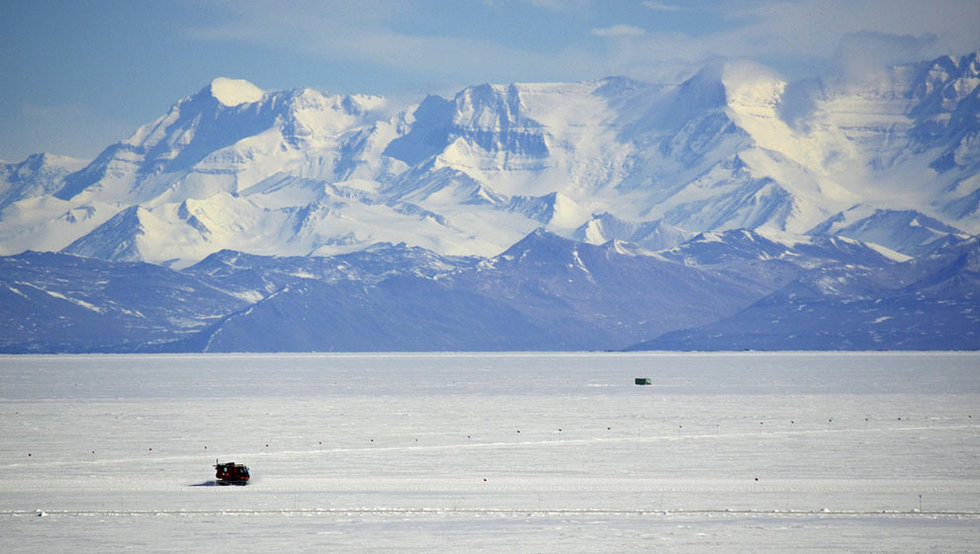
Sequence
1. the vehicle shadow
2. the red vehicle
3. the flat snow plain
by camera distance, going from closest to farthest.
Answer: the flat snow plain, the red vehicle, the vehicle shadow

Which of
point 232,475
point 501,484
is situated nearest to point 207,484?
point 232,475

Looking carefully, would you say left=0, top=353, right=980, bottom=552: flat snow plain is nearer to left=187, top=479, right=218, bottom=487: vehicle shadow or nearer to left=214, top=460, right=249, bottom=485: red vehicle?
left=187, top=479, right=218, bottom=487: vehicle shadow

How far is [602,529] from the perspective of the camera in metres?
76.8

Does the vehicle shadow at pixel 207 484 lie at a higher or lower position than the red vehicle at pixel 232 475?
lower

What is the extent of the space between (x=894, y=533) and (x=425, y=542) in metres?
25.4

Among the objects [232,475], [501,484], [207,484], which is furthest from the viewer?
[207,484]

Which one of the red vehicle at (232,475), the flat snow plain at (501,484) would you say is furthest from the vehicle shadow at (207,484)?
the flat snow plain at (501,484)

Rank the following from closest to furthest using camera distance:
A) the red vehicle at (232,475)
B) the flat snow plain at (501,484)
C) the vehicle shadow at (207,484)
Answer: the flat snow plain at (501,484) < the red vehicle at (232,475) < the vehicle shadow at (207,484)

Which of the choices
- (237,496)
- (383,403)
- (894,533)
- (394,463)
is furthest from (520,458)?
(383,403)

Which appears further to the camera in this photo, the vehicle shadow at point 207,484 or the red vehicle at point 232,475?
the vehicle shadow at point 207,484

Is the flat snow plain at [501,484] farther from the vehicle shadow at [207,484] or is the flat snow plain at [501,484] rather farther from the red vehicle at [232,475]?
the red vehicle at [232,475]

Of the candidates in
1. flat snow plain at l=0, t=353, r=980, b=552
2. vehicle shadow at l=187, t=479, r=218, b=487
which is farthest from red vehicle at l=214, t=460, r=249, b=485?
flat snow plain at l=0, t=353, r=980, b=552

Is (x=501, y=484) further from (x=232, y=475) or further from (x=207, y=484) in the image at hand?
(x=207, y=484)

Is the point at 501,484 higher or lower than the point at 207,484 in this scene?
lower
